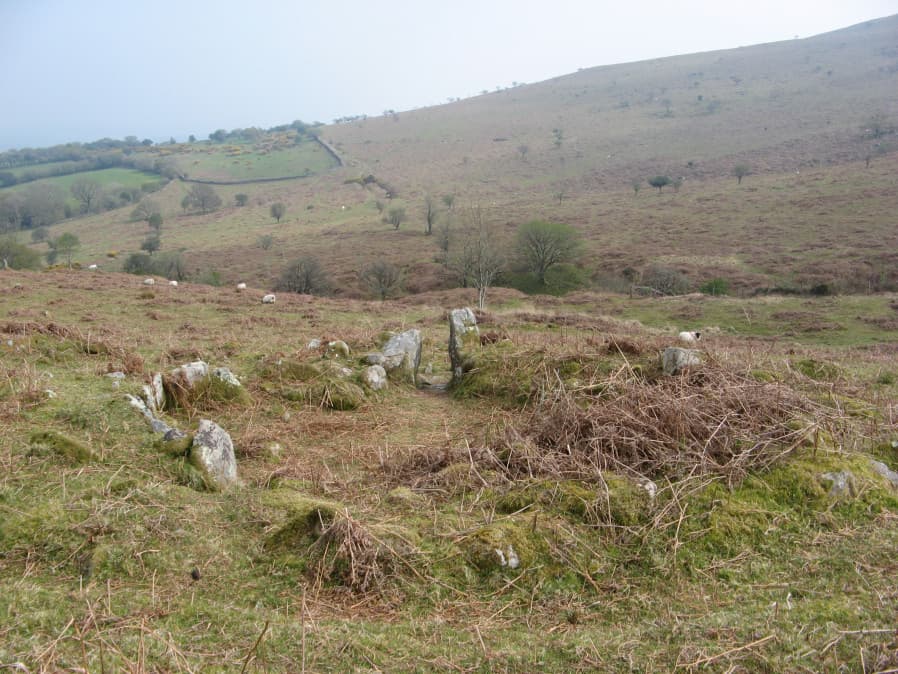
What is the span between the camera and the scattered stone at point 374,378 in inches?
396

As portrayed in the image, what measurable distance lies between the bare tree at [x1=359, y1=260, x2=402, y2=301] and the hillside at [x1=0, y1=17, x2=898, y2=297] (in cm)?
123

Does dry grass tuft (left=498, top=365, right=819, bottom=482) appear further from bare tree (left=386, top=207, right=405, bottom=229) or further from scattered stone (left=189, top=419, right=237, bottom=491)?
bare tree (left=386, top=207, right=405, bottom=229)

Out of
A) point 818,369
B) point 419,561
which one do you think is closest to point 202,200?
point 818,369

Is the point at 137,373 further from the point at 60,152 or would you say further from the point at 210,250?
the point at 60,152

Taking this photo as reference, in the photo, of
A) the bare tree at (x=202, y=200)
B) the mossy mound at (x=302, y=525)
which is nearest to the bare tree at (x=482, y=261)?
the mossy mound at (x=302, y=525)

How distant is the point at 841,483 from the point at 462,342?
7.43 meters

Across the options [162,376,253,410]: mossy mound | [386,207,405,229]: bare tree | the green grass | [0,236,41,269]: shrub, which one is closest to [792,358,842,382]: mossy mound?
the green grass

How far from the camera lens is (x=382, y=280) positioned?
42094mm

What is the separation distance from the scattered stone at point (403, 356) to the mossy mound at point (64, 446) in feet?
18.3

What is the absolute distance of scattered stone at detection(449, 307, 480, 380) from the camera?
36.0 ft

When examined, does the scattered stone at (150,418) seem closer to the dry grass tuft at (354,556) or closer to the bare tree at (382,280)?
the dry grass tuft at (354,556)

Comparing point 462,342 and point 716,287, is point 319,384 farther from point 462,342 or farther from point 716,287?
point 716,287

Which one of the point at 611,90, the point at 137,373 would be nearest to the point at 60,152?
the point at 611,90

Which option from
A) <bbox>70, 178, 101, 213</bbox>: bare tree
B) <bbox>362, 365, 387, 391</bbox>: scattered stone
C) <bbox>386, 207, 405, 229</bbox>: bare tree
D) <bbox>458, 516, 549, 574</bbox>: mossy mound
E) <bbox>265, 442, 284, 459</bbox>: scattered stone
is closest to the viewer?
<bbox>458, 516, 549, 574</bbox>: mossy mound
